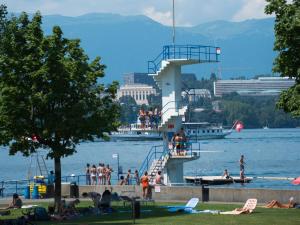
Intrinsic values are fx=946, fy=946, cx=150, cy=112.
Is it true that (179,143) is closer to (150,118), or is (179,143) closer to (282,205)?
(150,118)

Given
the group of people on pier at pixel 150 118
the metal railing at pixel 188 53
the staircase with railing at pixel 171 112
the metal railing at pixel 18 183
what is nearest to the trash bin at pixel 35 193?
the metal railing at pixel 18 183

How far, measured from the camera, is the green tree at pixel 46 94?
34.9 metres

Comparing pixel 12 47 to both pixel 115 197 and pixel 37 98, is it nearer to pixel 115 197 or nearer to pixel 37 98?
pixel 37 98

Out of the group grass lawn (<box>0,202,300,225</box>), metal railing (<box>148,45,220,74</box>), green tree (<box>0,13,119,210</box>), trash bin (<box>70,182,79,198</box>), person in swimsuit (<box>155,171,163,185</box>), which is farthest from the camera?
metal railing (<box>148,45,220,74</box>)

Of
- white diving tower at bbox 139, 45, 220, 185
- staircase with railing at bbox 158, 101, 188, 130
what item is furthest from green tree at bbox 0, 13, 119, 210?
staircase with railing at bbox 158, 101, 188, 130

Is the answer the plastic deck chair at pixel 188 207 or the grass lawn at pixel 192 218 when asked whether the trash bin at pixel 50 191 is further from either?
the plastic deck chair at pixel 188 207

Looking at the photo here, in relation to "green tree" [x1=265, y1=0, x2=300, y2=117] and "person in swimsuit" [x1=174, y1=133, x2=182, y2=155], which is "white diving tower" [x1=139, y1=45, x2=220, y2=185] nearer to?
"person in swimsuit" [x1=174, y1=133, x2=182, y2=155]

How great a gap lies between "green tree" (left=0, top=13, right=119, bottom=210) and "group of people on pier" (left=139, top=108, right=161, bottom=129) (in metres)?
15.4

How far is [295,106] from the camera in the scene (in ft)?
86.9

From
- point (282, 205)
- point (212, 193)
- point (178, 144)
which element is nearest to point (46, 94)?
point (212, 193)

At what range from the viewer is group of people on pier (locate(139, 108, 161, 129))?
170 ft

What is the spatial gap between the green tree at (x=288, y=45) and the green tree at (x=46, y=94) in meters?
10.2

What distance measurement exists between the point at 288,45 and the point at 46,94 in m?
11.2

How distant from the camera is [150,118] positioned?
2062 inches
